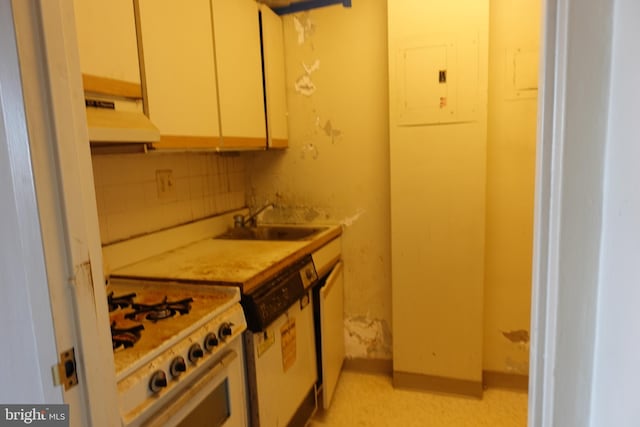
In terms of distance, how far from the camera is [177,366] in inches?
40.3

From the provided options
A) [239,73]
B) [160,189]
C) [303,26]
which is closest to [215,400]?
[160,189]

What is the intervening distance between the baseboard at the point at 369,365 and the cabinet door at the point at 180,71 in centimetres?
167

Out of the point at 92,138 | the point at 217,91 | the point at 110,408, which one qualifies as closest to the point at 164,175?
the point at 217,91

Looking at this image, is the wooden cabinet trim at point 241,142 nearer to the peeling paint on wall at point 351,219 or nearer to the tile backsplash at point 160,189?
the tile backsplash at point 160,189

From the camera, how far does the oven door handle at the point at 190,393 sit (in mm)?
972

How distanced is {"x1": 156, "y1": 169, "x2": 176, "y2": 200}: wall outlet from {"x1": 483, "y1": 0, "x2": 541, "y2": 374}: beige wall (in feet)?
5.57

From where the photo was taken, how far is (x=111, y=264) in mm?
1584

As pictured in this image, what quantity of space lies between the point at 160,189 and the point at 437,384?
1.88 metres

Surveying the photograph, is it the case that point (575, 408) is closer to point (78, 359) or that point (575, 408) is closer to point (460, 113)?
point (78, 359)

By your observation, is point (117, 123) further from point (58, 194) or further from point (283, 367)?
point (283, 367)

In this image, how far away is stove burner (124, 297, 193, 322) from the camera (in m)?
1.18

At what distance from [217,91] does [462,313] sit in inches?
68.0

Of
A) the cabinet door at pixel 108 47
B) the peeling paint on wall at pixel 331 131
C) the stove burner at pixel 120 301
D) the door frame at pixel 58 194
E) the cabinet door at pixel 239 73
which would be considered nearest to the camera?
the door frame at pixel 58 194

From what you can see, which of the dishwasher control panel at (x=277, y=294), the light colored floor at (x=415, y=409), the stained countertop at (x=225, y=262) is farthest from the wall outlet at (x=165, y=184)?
the light colored floor at (x=415, y=409)
